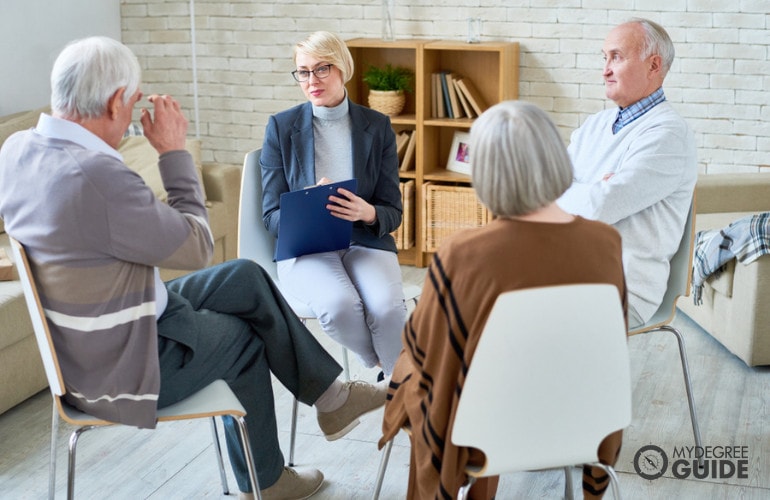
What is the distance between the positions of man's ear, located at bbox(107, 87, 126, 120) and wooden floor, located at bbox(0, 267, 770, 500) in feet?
3.74

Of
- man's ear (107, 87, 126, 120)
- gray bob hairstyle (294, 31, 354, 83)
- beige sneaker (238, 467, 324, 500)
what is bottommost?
beige sneaker (238, 467, 324, 500)

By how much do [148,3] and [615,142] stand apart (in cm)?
333

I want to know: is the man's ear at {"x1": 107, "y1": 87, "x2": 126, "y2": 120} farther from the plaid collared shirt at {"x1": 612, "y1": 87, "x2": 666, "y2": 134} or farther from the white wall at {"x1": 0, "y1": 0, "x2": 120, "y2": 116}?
the white wall at {"x1": 0, "y1": 0, "x2": 120, "y2": 116}

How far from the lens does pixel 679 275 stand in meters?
2.72

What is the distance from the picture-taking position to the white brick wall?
4.47 m

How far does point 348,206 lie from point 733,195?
2.25 metres

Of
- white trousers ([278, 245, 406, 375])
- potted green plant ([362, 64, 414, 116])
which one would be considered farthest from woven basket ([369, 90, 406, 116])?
white trousers ([278, 245, 406, 375])

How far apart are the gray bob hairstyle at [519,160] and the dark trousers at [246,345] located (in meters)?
0.83

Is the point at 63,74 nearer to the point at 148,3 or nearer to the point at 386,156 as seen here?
the point at 386,156

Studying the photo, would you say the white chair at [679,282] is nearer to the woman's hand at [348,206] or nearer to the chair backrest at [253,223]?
the woman's hand at [348,206]

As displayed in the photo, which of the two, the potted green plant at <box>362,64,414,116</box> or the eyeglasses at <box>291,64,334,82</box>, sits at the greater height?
the eyeglasses at <box>291,64,334,82</box>

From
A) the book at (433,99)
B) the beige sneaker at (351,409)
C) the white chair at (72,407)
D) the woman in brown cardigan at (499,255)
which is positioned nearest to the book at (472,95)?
the book at (433,99)

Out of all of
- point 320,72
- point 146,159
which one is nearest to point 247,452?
point 320,72

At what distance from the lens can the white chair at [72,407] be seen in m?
1.94
